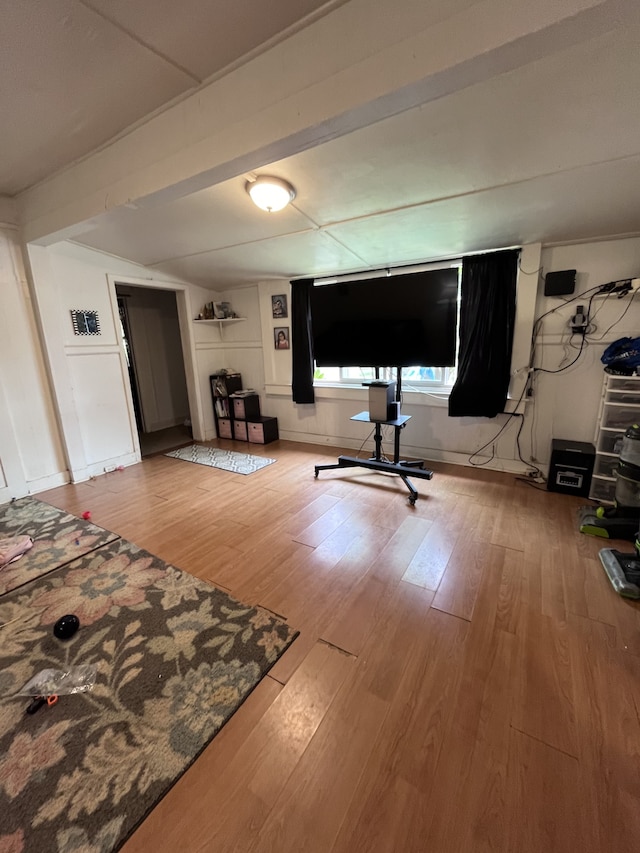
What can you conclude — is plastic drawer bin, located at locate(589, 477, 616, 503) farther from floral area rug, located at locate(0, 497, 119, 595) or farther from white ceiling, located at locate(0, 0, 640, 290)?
floral area rug, located at locate(0, 497, 119, 595)

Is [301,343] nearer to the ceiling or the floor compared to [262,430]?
nearer to the ceiling

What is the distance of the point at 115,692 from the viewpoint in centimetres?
131

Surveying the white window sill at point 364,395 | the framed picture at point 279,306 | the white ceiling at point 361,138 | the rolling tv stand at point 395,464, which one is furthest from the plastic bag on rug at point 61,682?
the framed picture at point 279,306

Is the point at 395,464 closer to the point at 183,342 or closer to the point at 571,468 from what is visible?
the point at 571,468

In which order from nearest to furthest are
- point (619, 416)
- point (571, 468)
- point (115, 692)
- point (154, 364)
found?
1. point (115, 692)
2. point (619, 416)
3. point (571, 468)
4. point (154, 364)

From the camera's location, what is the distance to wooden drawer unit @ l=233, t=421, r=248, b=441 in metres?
4.57

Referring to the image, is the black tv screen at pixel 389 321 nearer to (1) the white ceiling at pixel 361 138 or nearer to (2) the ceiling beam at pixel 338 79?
(1) the white ceiling at pixel 361 138

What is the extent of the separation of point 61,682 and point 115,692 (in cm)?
25

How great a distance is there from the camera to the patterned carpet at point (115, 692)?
977 millimetres

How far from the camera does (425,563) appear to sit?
78.4 inches

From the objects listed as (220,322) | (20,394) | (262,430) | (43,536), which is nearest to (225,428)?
(262,430)

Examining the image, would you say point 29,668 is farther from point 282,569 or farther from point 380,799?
point 380,799

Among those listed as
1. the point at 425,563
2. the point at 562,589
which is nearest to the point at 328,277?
the point at 425,563

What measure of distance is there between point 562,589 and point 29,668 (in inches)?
99.7
